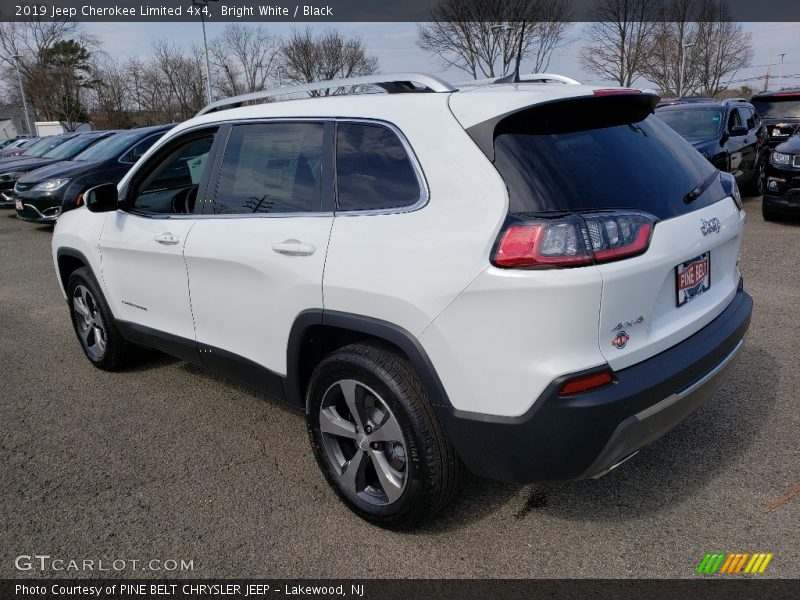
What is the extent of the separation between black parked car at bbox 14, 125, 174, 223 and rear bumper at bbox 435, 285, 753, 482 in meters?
9.75

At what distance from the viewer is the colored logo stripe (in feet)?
8.04

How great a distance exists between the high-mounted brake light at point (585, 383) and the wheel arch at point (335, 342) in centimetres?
45

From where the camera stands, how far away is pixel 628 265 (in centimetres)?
221

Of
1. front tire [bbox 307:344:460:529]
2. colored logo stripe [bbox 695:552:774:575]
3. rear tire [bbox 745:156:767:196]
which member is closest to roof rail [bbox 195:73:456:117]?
front tire [bbox 307:344:460:529]

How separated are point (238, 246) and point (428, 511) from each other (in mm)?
1518

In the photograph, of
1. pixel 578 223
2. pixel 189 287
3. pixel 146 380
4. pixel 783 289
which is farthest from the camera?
pixel 783 289

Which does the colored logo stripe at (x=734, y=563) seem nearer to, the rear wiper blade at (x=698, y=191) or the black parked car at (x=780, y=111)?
the rear wiper blade at (x=698, y=191)

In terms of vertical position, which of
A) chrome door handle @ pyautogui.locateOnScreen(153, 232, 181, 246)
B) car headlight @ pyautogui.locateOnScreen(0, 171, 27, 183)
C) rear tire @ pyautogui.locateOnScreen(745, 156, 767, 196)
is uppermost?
chrome door handle @ pyautogui.locateOnScreen(153, 232, 181, 246)

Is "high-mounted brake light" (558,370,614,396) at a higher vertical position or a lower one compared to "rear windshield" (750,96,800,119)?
higher

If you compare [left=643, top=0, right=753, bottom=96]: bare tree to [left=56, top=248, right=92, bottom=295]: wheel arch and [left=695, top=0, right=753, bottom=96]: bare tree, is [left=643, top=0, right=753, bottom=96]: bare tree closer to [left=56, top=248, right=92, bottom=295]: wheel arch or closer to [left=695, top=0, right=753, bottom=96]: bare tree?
[left=695, top=0, right=753, bottom=96]: bare tree

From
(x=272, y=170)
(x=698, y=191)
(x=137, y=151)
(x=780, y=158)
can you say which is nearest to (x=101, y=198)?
(x=272, y=170)

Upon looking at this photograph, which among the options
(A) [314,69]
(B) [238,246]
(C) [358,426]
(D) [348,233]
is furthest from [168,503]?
(A) [314,69]

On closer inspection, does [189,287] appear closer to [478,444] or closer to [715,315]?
[478,444]

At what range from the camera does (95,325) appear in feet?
15.4
